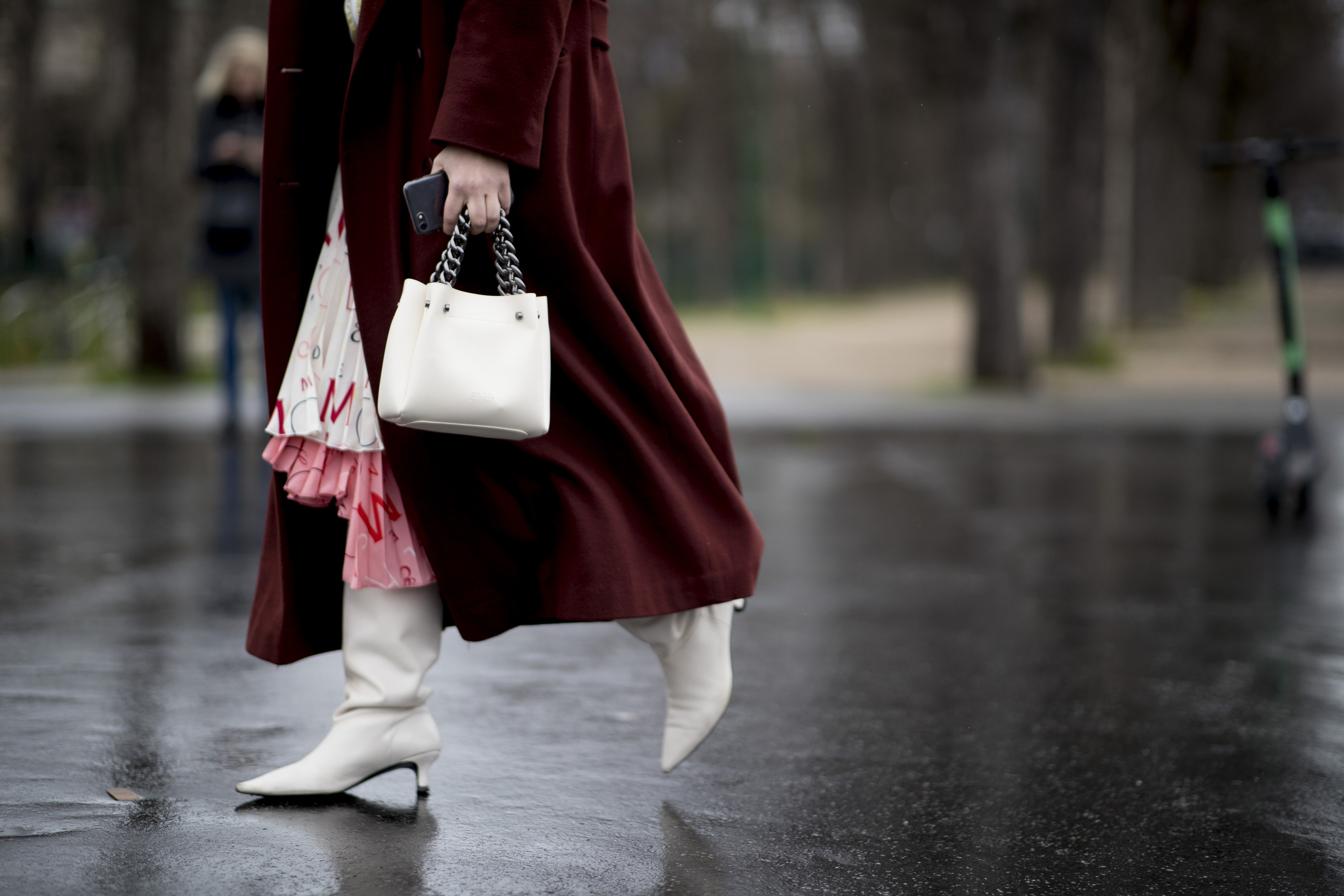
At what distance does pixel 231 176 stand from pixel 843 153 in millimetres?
32307

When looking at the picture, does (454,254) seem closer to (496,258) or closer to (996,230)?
(496,258)

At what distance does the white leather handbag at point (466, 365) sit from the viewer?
273 centimetres

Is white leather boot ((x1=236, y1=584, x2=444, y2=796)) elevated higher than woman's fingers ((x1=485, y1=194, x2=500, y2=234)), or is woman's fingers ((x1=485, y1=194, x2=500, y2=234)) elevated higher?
woman's fingers ((x1=485, y1=194, x2=500, y2=234))

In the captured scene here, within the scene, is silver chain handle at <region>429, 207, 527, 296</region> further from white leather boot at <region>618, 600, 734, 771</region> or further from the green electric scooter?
the green electric scooter

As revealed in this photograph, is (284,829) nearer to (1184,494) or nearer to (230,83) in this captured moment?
(1184,494)

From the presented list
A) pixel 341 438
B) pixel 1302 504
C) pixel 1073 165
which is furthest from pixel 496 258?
pixel 1073 165

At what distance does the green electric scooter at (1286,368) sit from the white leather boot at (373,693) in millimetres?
5141

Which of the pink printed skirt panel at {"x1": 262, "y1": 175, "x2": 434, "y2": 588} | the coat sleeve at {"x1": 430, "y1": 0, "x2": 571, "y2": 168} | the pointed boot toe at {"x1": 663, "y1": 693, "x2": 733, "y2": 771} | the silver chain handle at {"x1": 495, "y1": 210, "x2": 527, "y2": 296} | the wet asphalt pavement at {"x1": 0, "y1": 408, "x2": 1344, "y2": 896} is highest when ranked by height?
the coat sleeve at {"x1": 430, "y1": 0, "x2": 571, "y2": 168}

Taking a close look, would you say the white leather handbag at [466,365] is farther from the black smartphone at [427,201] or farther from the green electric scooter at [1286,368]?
the green electric scooter at [1286,368]

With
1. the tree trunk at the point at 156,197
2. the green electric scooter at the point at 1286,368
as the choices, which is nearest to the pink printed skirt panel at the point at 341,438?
the green electric scooter at the point at 1286,368

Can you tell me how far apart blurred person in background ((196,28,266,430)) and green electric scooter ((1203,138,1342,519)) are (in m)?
5.12

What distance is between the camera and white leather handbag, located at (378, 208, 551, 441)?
2729mm

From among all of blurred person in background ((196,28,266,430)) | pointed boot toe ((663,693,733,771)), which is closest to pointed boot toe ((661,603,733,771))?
pointed boot toe ((663,693,733,771))

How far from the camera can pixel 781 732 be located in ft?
12.5
